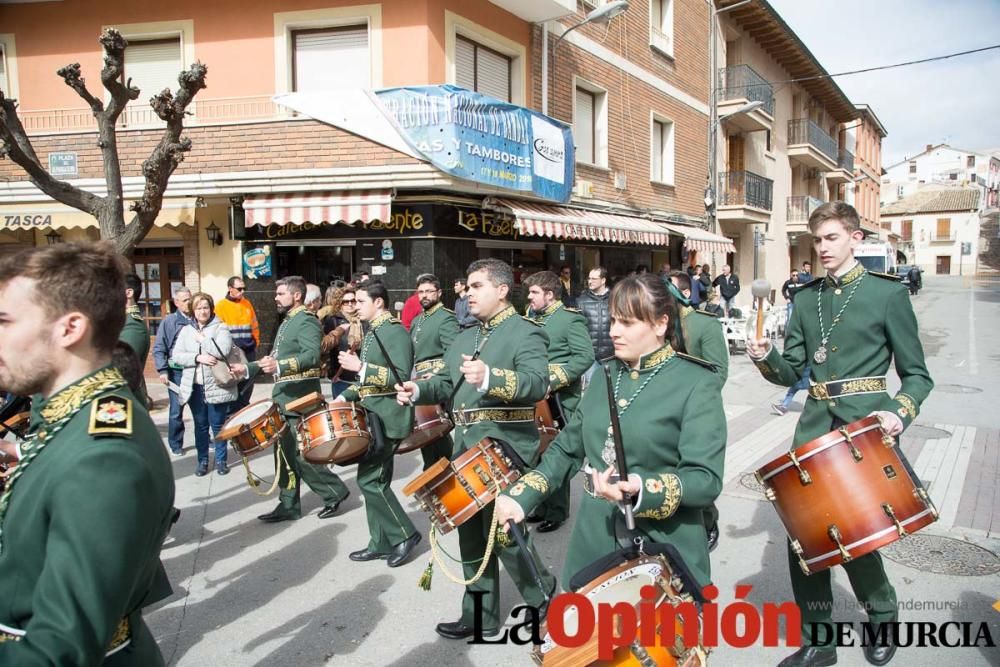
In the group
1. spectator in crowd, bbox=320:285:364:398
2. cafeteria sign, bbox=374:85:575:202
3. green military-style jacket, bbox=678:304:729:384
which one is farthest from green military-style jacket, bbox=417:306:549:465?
cafeteria sign, bbox=374:85:575:202

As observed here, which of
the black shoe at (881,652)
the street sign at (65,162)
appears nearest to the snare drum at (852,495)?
the black shoe at (881,652)

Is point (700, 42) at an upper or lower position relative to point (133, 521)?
upper

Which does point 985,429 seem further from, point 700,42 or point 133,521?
point 700,42

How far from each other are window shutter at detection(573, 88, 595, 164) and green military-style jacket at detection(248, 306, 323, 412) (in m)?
10.3

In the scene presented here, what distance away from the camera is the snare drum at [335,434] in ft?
16.0

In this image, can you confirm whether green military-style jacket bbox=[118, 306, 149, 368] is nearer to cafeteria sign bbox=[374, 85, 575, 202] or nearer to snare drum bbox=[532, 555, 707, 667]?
snare drum bbox=[532, 555, 707, 667]

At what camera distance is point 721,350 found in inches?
217

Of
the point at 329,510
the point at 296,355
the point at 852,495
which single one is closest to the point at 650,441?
the point at 852,495

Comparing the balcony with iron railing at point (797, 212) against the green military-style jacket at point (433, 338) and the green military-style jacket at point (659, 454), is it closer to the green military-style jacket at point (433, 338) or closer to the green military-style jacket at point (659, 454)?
the green military-style jacket at point (433, 338)

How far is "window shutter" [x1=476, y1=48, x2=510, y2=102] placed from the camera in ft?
41.0

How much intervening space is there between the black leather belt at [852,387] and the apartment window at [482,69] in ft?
31.6

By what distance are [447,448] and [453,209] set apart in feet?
22.1

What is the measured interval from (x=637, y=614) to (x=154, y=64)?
516 inches

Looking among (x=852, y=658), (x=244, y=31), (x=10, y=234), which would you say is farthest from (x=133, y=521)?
(x=10, y=234)
